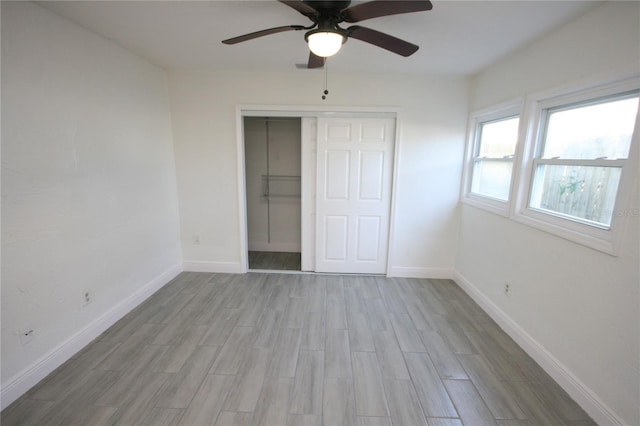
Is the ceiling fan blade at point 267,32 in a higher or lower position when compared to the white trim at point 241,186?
higher

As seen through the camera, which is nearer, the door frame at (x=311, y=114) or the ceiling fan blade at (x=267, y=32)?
the ceiling fan blade at (x=267, y=32)

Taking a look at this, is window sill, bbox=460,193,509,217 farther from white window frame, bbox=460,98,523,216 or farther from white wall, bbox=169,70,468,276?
white wall, bbox=169,70,468,276

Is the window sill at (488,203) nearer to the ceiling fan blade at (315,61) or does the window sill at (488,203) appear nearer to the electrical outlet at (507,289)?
the electrical outlet at (507,289)

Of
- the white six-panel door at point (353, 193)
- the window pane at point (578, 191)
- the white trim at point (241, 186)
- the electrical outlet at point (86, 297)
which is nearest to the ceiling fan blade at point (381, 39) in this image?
the window pane at point (578, 191)

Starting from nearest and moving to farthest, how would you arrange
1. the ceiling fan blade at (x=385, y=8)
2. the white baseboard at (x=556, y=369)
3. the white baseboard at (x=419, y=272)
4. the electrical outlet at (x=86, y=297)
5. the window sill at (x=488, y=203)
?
the ceiling fan blade at (x=385, y=8), the white baseboard at (x=556, y=369), the electrical outlet at (x=86, y=297), the window sill at (x=488, y=203), the white baseboard at (x=419, y=272)

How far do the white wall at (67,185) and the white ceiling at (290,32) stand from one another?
0.28 meters

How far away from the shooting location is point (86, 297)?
7.52 ft

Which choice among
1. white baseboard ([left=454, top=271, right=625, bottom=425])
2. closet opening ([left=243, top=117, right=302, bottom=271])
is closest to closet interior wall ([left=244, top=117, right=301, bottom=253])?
closet opening ([left=243, top=117, right=302, bottom=271])

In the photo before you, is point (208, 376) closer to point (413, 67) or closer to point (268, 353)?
point (268, 353)

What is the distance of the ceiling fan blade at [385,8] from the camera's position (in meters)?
1.34

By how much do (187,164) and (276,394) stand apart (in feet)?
9.30

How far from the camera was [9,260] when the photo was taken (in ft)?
5.66

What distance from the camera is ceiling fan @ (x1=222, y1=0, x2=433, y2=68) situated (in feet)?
4.53

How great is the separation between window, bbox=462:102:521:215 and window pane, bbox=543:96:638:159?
1.25 ft
